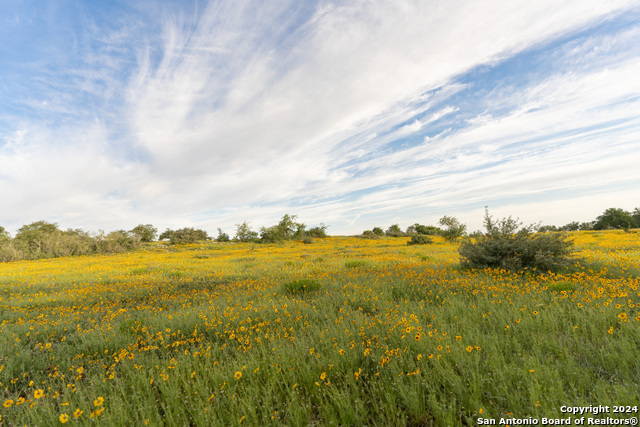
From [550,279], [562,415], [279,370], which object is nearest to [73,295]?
[279,370]

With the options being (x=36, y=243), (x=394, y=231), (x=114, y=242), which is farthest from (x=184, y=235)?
(x=394, y=231)

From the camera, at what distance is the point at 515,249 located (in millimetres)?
8688

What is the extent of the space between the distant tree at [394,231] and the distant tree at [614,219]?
128 ft

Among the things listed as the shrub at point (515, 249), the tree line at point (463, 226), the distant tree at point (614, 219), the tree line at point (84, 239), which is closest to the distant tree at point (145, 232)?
the tree line at point (84, 239)

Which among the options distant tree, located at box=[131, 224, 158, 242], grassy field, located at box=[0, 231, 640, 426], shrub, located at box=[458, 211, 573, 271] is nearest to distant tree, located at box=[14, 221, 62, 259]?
distant tree, located at box=[131, 224, 158, 242]

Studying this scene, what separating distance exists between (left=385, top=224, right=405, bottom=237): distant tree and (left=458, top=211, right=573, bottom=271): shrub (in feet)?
185

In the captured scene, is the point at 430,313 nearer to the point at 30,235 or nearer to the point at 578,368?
the point at 578,368

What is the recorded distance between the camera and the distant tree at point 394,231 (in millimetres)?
65125

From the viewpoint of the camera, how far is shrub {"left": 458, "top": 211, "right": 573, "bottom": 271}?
27.5ft

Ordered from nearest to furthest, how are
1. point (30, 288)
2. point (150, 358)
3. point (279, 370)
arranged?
point (279, 370) < point (150, 358) < point (30, 288)

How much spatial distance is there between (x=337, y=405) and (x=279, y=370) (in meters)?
0.85

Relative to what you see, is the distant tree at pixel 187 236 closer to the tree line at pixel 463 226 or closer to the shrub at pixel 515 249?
the tree line at pixel 463 226

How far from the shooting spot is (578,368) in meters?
2.69

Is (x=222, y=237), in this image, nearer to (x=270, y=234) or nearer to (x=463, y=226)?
→ (x=270, y=234)
